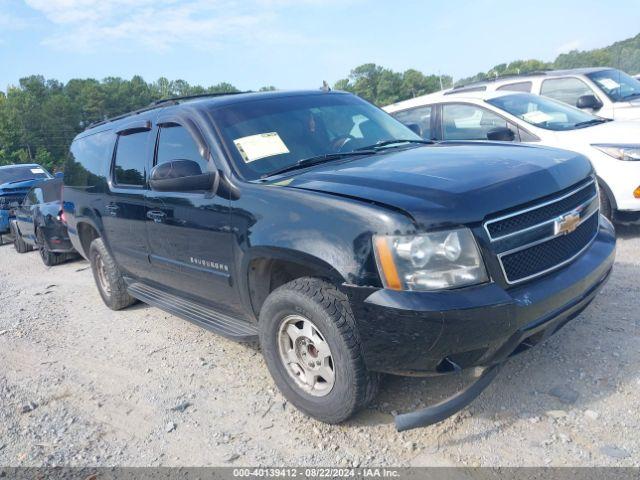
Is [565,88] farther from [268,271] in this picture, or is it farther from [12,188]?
A: [12,188]

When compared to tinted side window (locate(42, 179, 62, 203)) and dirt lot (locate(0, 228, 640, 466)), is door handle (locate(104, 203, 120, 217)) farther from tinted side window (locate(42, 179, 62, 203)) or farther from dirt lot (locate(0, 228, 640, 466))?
tinted side window (locate(42, 179, 62, 203))

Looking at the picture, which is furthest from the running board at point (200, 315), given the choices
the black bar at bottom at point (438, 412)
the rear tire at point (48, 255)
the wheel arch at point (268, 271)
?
the rear tire at point (48, 255)

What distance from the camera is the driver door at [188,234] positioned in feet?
11.6

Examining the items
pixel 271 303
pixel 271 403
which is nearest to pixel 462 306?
pixel 271 303

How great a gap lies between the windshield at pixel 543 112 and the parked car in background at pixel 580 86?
1116mm

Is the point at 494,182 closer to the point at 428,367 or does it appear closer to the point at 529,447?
the point at 428,367

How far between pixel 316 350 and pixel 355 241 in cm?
73

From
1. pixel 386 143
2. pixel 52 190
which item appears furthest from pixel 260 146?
pixel 52 190

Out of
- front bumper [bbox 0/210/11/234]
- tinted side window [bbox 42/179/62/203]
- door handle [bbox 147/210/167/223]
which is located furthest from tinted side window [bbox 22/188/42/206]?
door handle [bbox 147/210/167/223]

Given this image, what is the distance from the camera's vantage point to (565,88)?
8.43 m

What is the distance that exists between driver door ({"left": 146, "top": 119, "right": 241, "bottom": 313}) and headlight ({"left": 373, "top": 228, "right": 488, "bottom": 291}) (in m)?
1.25

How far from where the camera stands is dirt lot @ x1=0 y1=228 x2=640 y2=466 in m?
2.77

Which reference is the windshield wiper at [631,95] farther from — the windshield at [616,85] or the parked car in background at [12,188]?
the parked car in background at [12,188]

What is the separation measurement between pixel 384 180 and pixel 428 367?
98 centimetres
